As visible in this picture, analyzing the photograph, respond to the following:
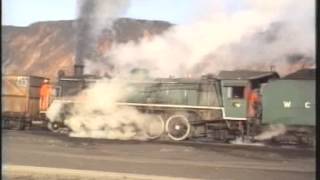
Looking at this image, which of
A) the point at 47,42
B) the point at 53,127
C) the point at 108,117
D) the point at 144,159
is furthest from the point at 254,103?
the point at 47,42

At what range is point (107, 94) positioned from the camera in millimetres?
7664

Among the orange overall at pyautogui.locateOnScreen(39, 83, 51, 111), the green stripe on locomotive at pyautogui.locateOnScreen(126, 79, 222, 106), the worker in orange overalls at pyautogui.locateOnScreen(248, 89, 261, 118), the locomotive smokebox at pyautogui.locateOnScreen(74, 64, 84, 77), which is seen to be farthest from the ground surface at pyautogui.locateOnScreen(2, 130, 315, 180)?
the locomotive smokebox at pyautogui.locateOnScreen(74, 64, 84, 77)

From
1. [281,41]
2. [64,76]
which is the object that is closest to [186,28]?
[281,41]

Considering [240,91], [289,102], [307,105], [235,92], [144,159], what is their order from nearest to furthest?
[307,105] < [289,102] < [144,159] < [235,92] < [240,91]

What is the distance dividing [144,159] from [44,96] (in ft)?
4.94

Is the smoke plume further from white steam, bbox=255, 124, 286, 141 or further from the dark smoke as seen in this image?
white steam, bbox=255, 124, 286, 141

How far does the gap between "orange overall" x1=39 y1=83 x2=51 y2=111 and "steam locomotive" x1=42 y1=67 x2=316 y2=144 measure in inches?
5.3

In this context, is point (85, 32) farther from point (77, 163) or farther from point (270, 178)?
point (270, 178)

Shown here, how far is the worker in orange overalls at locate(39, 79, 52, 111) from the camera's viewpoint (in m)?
7.81

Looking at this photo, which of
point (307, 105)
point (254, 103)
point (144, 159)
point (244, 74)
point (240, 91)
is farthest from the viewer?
point (240, 91)

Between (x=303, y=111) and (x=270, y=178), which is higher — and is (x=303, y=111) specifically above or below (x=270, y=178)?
above

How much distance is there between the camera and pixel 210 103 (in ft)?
26.2

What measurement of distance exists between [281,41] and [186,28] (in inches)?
42.6

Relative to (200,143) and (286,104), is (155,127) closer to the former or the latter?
(200,143)
